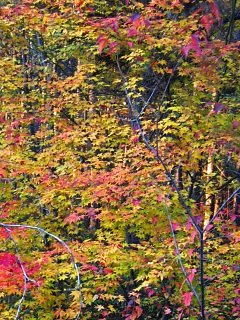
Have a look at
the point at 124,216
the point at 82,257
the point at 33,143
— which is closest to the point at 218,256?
the point at 124,216

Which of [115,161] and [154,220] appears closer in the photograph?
[154,220]

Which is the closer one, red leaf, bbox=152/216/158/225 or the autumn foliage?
the autumn foliage

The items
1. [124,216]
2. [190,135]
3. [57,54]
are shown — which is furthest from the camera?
[57,54]

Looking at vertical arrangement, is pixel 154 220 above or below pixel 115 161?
below

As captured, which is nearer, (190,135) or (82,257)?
(82,257)

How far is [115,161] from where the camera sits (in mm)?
5840

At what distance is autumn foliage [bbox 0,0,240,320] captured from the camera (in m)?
4.81

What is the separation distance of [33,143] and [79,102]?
137 centimetres

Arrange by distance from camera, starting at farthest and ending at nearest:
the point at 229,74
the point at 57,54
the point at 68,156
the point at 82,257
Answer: the point at 57,54 < the point at 229,74 < the point at 68,156 < the point at 82,257

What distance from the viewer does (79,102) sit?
605 centimetres

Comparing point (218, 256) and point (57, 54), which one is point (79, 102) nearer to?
point (57, 54)

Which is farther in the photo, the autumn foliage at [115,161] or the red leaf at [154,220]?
the red leaf at [154,220]

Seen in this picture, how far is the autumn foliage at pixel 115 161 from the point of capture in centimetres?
481

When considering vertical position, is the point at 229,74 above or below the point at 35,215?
above
